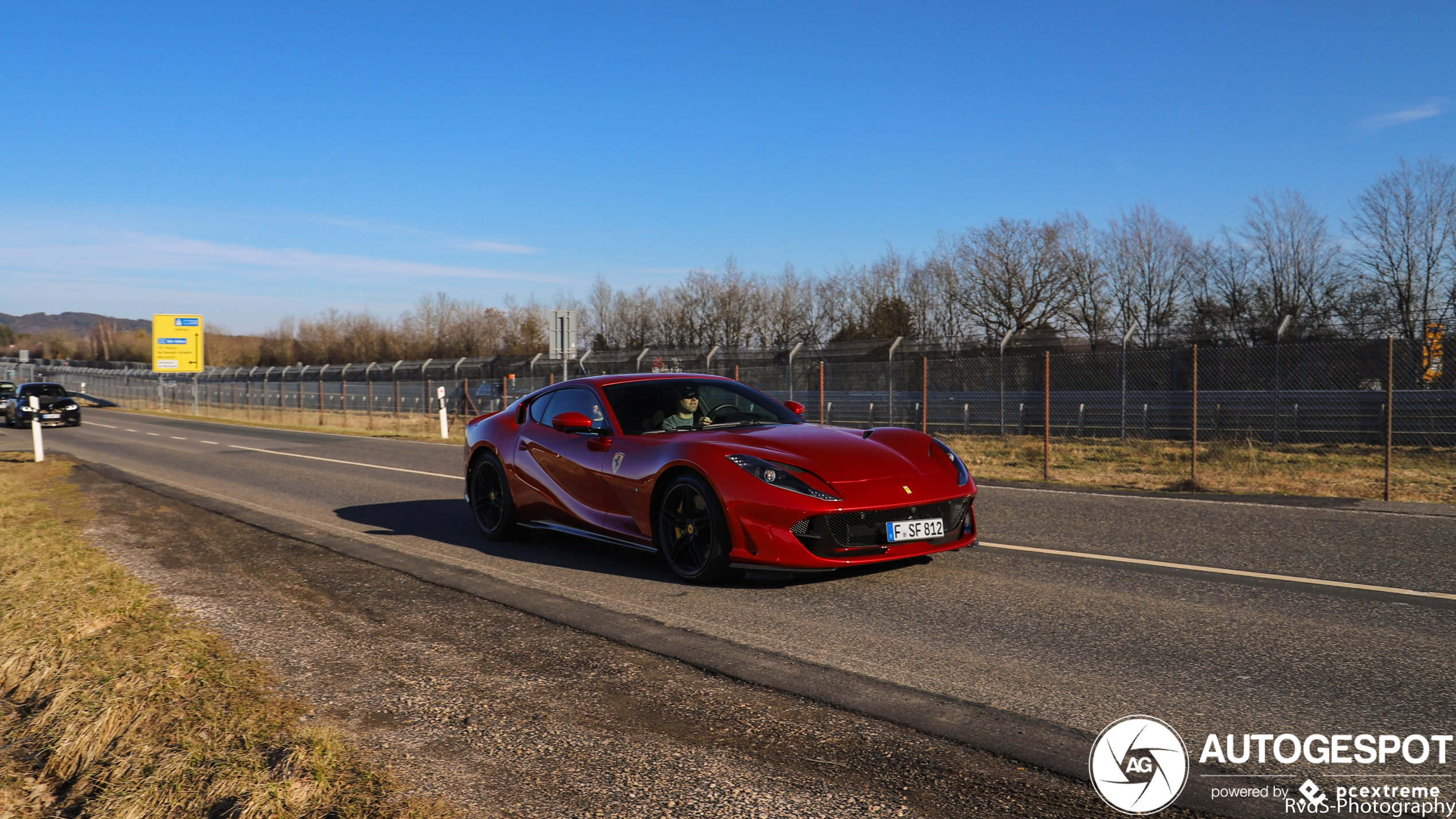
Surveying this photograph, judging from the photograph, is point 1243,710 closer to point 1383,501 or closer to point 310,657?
point 310,657

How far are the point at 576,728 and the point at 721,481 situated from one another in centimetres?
245

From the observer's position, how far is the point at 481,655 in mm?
4691

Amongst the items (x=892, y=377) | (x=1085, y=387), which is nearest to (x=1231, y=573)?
(x=892, y=377)

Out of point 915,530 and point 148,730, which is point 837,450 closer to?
point 915,530

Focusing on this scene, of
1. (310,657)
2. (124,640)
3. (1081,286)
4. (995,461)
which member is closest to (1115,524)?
(310,657)

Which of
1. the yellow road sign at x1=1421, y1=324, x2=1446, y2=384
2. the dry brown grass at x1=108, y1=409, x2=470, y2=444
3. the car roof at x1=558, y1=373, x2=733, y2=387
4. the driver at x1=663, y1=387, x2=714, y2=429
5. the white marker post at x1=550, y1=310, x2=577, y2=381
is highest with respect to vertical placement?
the white marker post at x1=550, y1=310, x2=577, y2=381

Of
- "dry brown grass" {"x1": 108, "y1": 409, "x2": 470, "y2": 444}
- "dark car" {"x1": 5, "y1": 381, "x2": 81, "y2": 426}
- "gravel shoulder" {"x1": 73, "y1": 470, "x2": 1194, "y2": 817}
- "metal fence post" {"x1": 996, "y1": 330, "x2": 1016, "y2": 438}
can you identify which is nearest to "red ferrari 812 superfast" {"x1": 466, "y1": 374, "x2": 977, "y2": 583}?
"gravel shoulder" {"x1": 73, "y1": 470, "x2": 1194, "y2": 817}

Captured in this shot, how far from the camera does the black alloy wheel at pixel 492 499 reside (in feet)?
26.8

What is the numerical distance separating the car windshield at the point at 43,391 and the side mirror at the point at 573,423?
35526mm

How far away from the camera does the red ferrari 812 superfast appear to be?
5711 mm

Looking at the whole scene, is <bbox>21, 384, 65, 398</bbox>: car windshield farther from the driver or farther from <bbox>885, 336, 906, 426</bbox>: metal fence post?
the driver

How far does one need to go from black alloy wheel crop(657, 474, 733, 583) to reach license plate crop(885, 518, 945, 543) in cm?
96

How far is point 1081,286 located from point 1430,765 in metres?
46.4

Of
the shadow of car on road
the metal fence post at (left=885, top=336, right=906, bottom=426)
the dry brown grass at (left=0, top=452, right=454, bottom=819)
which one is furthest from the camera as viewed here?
the metal fence post at (left=885, top=336, right=906, bottom=426)
